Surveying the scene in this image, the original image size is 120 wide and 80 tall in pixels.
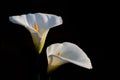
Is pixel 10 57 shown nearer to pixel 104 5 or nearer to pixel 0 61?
pixel 0 61

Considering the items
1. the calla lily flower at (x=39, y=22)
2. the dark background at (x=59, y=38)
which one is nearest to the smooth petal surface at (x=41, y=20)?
the calla lily flower at (x=39, y=22)

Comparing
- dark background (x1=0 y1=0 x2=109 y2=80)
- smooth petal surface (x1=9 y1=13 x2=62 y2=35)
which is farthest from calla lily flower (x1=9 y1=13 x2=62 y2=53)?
dark background (x1=0 y1=0 x2=109 y2=80)

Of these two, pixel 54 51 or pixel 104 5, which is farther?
pixel 104 5

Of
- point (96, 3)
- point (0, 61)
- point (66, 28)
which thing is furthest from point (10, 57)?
point (96, 3)

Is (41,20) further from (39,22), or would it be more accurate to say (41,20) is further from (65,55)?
(65,55)

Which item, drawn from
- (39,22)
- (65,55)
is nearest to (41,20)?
(39,22)

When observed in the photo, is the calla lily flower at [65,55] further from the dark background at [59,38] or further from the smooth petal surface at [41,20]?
the dark background at [59,38]

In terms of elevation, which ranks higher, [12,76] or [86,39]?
[86,39]
